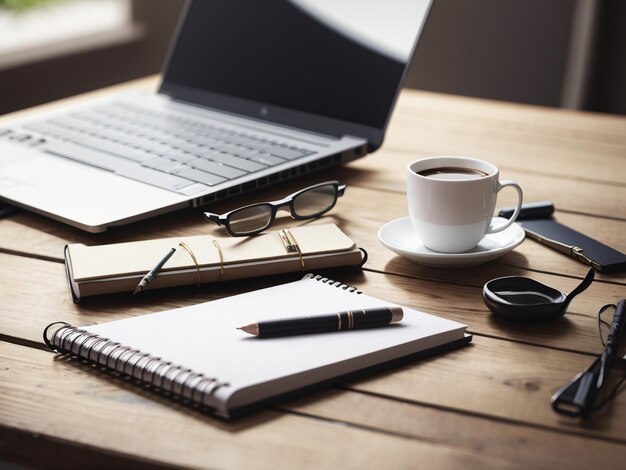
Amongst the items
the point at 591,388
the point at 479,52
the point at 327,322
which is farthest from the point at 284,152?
the point at 479,52

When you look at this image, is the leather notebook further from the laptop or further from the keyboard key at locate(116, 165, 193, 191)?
the keyboard key at locate(116, 165, 193, 191)

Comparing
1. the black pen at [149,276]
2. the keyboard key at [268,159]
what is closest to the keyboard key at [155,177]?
the keyboard key at [268,159]

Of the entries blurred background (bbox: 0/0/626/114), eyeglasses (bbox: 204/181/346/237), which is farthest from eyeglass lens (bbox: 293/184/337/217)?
blurred background (bbox: 0/0/626/114)

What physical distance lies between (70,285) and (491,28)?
228cm

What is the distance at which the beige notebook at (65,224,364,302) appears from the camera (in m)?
0.83

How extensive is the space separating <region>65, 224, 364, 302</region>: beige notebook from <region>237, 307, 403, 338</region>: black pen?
15cm

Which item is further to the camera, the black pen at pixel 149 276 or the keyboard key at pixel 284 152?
the keyboard key at pixel 284 152

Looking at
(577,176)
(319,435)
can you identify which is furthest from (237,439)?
(577,176)

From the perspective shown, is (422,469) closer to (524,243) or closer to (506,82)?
(524,243)

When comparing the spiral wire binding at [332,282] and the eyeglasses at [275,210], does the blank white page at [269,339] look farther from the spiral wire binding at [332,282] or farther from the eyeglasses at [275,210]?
the eyeglasses at [275,210]

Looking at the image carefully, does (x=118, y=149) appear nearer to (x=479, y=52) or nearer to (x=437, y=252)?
(x=437, y=252)

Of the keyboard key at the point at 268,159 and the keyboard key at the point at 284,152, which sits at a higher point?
the keyboard key at the point at 284,152

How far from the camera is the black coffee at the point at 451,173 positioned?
3.08 feet

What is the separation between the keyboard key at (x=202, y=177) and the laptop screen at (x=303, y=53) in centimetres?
29
